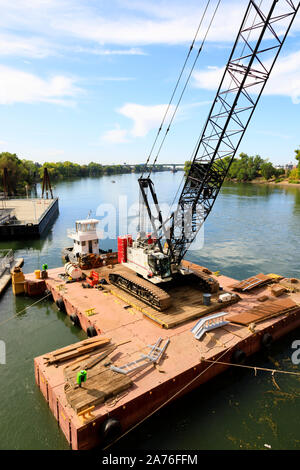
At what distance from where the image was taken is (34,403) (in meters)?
13.2

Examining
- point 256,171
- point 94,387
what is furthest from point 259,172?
point 94,387

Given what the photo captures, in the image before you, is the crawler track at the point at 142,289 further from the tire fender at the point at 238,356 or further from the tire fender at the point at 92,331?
the tire fender at the point at 238,356

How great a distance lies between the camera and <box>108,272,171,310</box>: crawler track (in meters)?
18.0

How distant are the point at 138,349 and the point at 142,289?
5.50m

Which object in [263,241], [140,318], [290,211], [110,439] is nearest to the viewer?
[110,439]

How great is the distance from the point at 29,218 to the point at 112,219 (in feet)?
55.9

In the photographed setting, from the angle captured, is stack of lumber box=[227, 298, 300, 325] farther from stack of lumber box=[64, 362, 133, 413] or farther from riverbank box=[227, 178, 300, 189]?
riverbank box=[227, 178, 300, 189]

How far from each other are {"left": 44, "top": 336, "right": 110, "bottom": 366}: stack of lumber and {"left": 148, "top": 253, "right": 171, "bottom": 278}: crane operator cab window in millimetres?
5996

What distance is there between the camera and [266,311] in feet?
61.2

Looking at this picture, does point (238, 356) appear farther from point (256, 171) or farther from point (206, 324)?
point (256, 171)

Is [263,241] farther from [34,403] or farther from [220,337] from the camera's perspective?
[34,403]

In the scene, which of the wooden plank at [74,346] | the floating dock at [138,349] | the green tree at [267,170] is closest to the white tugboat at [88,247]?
the floating dock at [138,349]

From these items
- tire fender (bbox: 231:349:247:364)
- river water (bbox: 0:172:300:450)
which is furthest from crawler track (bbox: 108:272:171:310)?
tire fender (bbox: 231:349:247:364)
